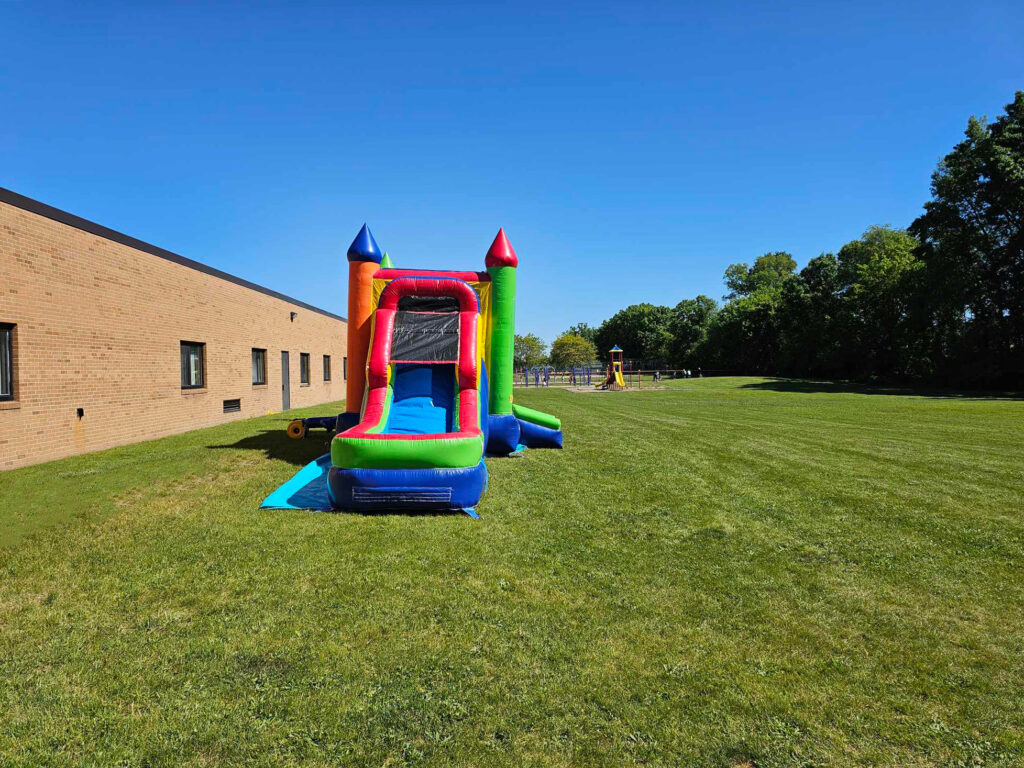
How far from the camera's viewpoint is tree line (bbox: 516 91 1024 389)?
29141 millimetres

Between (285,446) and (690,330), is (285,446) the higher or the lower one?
the lower one

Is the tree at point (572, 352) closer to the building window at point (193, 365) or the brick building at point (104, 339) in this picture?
the brick building at point (104, 339)

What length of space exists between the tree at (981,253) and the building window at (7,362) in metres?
38.4

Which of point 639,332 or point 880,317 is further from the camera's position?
point 639,332

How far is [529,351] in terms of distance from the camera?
3772 inches

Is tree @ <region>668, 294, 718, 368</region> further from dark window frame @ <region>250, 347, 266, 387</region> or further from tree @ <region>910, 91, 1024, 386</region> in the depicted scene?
dark window frame @ <region>250, 347, 266, 387</region>

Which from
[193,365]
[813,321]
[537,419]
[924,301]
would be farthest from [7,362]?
[813,321]

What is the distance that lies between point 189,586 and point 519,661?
9.06 feet

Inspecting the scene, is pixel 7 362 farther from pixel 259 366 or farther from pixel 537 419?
pixel 259 366

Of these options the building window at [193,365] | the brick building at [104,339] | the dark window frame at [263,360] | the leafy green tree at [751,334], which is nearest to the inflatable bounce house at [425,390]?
the brick building at [104,339]

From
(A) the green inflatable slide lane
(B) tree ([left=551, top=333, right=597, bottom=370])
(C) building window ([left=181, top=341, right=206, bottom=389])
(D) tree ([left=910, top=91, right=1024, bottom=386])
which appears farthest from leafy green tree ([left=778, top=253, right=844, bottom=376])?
(C) building window ([left=181, top=341, right=206, bottom=389])

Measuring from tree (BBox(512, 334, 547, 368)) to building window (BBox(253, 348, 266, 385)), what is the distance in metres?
73.6

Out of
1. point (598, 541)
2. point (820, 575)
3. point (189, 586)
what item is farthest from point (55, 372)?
point (820, 575)

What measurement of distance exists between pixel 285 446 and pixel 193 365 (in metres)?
5.23
